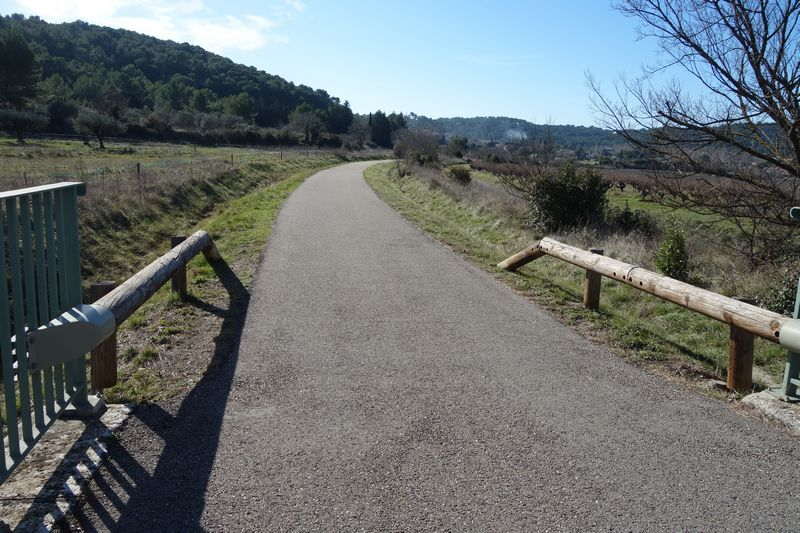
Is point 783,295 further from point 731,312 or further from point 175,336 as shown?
point 175,336

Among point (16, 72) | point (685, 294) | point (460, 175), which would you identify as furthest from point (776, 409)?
point (16, 72)

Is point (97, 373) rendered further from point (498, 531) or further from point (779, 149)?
point (779, 149)

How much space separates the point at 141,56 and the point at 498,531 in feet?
469

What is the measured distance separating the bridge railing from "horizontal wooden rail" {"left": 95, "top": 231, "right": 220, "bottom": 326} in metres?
0.40

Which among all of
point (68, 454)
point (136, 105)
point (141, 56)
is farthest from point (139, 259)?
point (141, 56)

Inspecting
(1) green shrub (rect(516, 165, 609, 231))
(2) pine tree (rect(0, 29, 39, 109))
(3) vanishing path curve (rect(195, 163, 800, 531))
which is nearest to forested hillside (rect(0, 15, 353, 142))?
(2) pine tree (rect(0, 29, 39, 109))

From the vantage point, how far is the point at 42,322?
371 cm

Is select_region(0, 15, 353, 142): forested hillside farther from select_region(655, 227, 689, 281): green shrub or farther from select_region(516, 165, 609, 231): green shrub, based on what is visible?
select_region(655, 227, 689, 281): green shrub

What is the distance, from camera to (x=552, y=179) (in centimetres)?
1703

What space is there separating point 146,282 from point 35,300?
7.98 feet

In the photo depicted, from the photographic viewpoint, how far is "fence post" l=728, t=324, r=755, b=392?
17.9 feet

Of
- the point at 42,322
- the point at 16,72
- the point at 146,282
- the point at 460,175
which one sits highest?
the point at 16,72

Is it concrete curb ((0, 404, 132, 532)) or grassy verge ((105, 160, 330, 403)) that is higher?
concrete curb ((0, 404, 132, 532))

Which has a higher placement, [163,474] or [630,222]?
[630,222]
